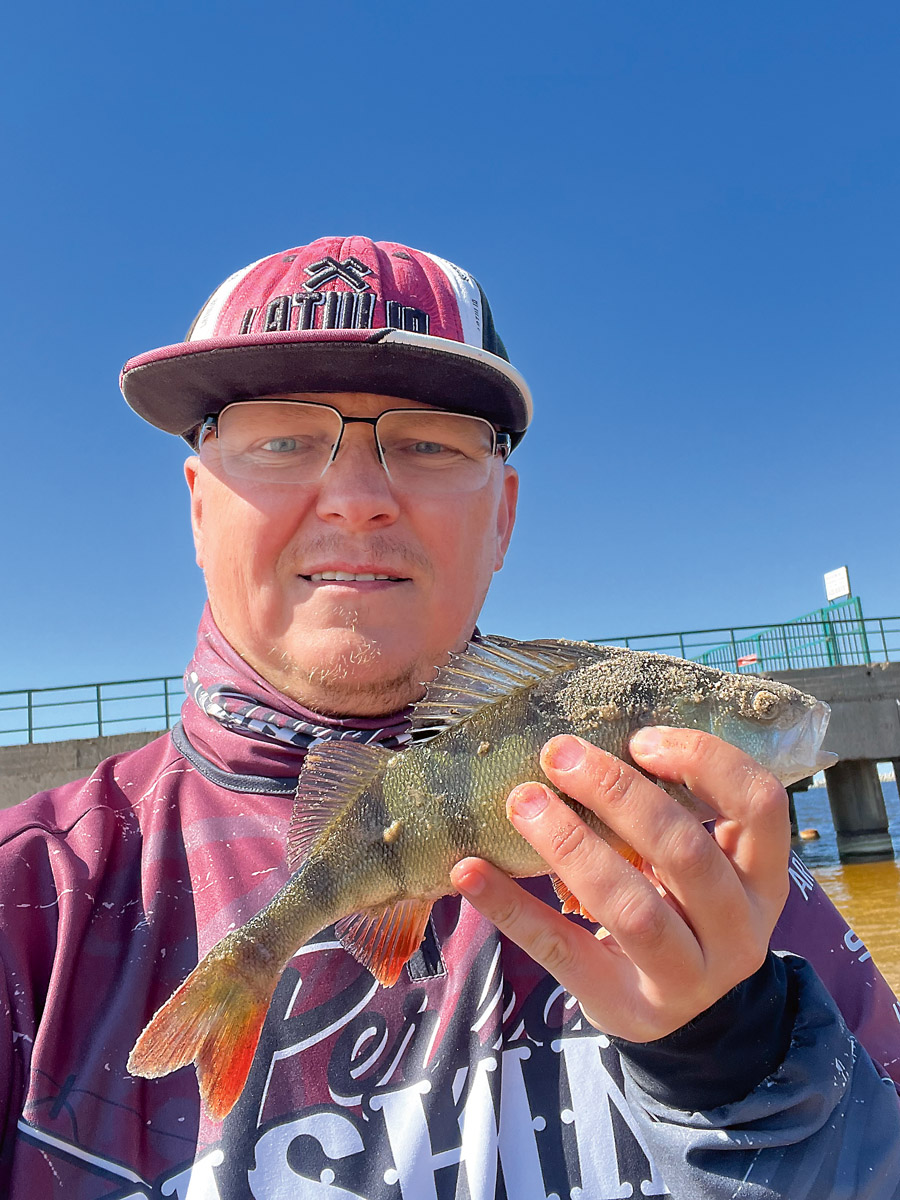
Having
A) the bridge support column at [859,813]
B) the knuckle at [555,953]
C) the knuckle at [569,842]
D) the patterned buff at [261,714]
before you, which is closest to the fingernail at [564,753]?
the knuckle at [569,842]

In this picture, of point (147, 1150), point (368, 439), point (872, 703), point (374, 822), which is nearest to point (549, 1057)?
point (374, 822)

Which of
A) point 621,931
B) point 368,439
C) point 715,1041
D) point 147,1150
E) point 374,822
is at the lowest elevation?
point 147,1150

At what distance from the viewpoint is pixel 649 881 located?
5.12 feet

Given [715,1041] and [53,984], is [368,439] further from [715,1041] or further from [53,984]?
[715,1041]

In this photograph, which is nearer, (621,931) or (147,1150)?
(621,931)

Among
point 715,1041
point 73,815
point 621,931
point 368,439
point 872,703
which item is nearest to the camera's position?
point 621,931

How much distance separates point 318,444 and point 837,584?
22.6 meters

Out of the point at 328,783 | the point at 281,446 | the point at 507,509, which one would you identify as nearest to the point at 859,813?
the point at 507,509

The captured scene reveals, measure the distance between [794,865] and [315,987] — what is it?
1.49 m

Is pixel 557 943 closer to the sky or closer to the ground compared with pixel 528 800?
closer to the ground

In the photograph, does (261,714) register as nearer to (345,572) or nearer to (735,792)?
(345,572)

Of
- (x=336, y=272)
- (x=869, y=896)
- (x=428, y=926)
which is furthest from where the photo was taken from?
(x=869, y=896)

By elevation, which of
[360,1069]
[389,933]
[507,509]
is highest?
[507,509]

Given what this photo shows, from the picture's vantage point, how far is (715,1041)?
164 centimetres
